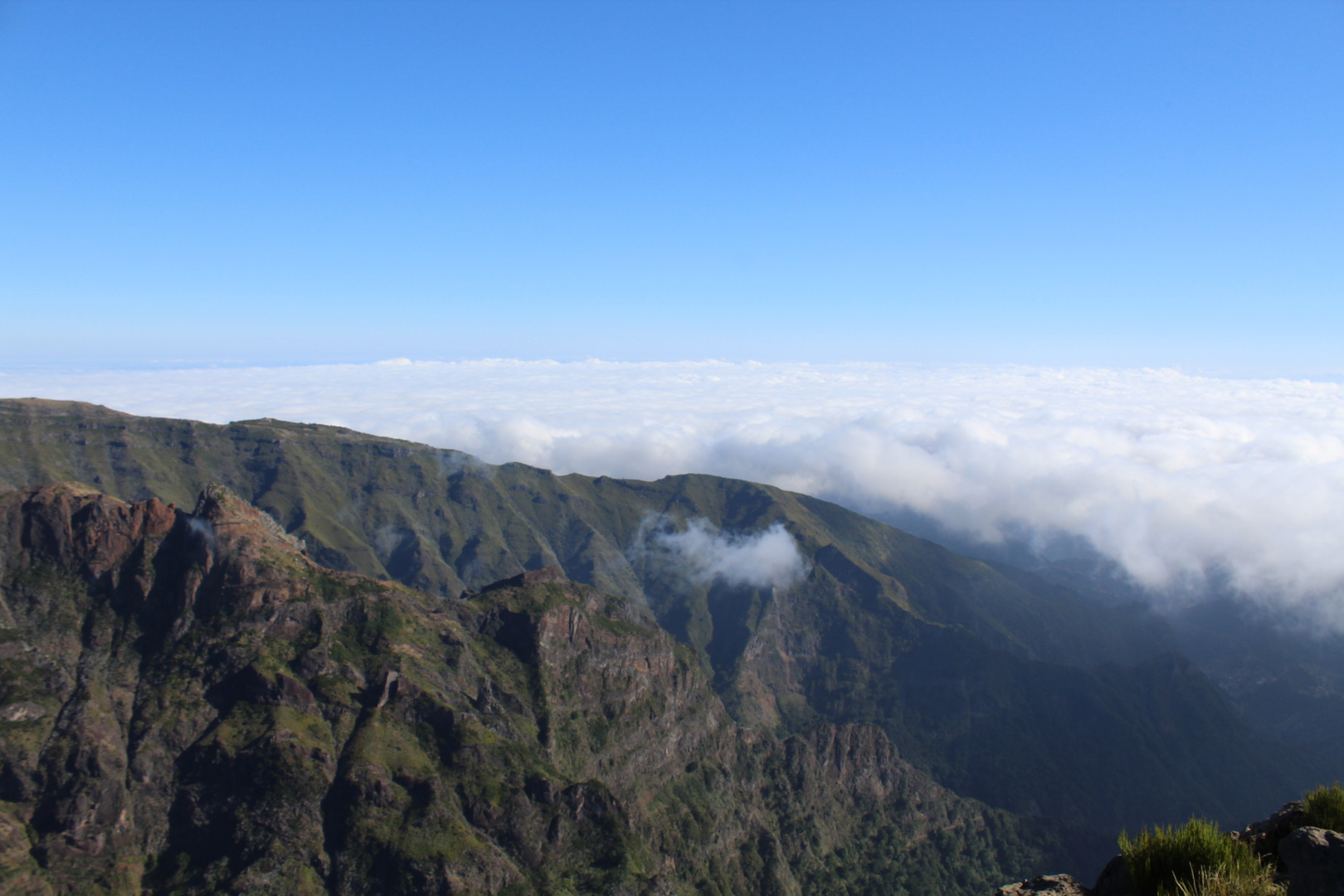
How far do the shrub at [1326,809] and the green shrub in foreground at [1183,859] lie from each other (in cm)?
555

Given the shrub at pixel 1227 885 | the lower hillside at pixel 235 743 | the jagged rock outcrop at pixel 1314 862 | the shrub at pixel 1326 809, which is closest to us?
→ the shrub at pixel 1227 885

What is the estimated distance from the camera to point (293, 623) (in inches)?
7283

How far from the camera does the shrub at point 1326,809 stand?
77.4ft

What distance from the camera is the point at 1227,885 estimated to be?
18.0 metres

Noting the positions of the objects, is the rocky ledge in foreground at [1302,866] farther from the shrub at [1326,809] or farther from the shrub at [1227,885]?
the shrub at [1326,809]

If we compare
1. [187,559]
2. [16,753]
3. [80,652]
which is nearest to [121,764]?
[16,753]

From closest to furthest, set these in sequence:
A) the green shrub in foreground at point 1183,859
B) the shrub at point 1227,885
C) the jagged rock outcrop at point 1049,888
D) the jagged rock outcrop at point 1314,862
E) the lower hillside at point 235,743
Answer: the shrub at point 1227,885, the green shrub in foreground at point 1183,859, the jagged rock outcrop at point 1314,862, the jagged rock outcrop at point 1049,888, the lower hillside at point 235,743

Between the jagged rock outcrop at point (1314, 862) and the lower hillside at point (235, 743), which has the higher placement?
the jagged rock outcrop at point (1314, 862)

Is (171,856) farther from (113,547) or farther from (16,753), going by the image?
(113,547)

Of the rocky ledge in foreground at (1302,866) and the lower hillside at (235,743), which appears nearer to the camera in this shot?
the rocky ledge in foreground at (1302,866)

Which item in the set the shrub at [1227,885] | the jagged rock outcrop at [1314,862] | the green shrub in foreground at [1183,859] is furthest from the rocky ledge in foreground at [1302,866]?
the shrub at [1227,885]

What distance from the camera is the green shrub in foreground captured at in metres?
19.4

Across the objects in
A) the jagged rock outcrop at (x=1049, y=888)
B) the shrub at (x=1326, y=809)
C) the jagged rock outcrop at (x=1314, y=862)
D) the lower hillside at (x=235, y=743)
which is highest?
the jagged rock outcrop at (x=1314, y=862)

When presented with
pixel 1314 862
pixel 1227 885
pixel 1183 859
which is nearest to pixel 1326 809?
pixel 1314 862
